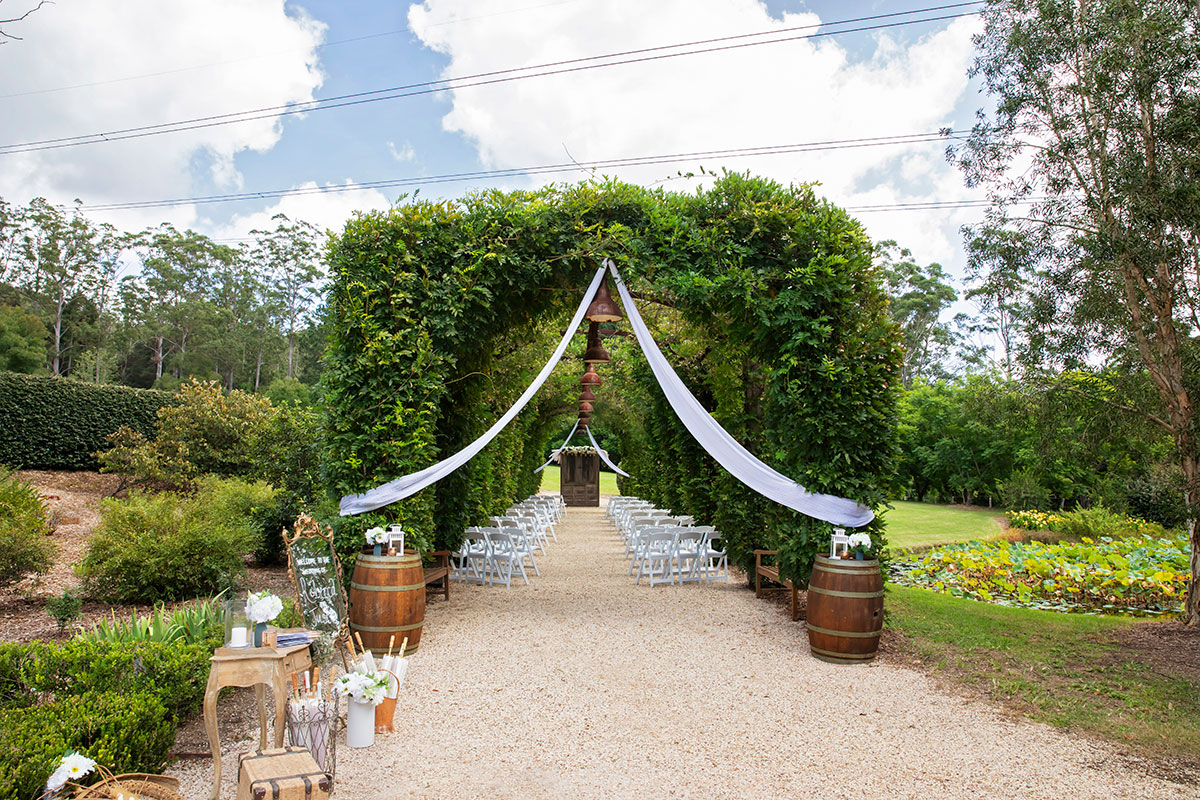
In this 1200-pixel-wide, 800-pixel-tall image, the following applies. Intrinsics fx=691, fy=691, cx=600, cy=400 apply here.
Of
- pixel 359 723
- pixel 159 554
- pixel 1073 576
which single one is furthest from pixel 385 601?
pixel 1073 576

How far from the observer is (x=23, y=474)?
14906 millimetres

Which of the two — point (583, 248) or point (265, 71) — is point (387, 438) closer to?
point (583, 248)

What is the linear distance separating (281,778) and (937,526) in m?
18.6

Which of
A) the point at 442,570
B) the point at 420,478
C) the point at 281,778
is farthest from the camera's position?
the point at 442,570

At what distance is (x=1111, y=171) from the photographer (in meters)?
5.68

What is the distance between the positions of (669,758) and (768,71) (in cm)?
757

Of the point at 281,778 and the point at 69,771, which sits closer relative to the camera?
the point at 69,771

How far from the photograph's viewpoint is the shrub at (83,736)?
2.56m

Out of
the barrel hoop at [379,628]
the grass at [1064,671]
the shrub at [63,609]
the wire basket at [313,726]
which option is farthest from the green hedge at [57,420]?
the grass at [1064,671]

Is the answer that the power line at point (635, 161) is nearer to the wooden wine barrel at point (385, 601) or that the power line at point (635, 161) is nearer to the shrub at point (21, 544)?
the wooden wine barrel at point (385, 601)

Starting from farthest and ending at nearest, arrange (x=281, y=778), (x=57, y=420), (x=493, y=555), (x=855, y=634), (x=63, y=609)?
(x=57, y=420) → (x=493, y=555) → (x=855, y=634) → (x=63, y=609) → (x=281, y=778)

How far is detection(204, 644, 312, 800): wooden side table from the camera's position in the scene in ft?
9.80

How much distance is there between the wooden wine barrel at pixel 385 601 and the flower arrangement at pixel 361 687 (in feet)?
5.82

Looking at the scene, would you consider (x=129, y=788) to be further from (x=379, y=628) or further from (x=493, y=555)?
(x=493, y=555)
